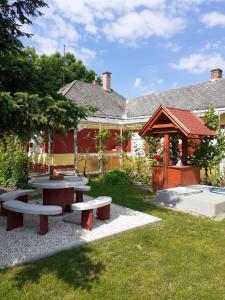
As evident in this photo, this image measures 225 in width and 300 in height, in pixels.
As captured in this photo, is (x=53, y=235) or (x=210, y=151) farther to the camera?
(x=210, y=151)

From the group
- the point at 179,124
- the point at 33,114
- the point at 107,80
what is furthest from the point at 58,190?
the point at 107,80

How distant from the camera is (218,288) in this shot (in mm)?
4266

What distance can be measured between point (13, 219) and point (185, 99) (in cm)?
1502

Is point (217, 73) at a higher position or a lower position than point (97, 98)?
higher

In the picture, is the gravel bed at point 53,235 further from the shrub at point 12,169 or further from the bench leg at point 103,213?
the shrub at point 12,169

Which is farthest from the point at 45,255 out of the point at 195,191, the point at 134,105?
the point at 134,105

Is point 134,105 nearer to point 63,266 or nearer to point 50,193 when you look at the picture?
point 50,193

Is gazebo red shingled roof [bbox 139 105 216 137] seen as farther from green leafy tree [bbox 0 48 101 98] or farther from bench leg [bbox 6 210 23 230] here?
bench leg [bbox 6 210 23 230]

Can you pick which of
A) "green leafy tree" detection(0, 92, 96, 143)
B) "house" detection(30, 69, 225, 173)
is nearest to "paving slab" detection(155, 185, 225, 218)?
"green leafy tree" detection(0, 92, 96, 143)

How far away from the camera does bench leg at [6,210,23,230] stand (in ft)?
21.3

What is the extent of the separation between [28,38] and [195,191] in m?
6.48

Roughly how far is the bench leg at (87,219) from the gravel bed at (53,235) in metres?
0.11

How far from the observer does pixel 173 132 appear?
1104cm

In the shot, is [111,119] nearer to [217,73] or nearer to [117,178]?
[117,178]
